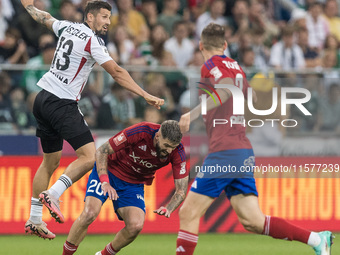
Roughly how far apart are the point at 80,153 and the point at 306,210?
545 cm

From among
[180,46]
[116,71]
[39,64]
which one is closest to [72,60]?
[116,71]

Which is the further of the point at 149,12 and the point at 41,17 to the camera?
the point at 149,12

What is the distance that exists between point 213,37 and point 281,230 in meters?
2.26

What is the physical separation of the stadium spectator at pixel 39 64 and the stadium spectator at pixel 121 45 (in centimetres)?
116

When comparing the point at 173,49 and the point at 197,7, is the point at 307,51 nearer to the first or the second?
the point at 197,7

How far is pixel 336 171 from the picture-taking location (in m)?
13.1

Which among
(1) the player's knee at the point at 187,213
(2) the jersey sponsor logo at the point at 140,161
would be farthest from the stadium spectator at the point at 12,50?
(1) the player's knee at the point at 187,213

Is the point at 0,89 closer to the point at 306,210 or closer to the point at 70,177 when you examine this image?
the point at 70,177

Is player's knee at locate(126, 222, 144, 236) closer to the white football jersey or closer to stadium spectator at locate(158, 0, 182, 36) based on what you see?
the white football jersey

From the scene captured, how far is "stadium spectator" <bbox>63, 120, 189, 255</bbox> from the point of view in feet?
28.5

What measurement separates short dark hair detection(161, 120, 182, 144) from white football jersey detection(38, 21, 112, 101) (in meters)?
1.23

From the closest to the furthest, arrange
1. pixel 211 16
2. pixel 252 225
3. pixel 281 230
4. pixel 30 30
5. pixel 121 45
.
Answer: pixel 252 225, pixel 281 230, pixel 30 30, pixel 121 45, pixel 211 16

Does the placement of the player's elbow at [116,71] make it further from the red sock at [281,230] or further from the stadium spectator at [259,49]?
the stadium spectator at [259,49]

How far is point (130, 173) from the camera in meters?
9.37
